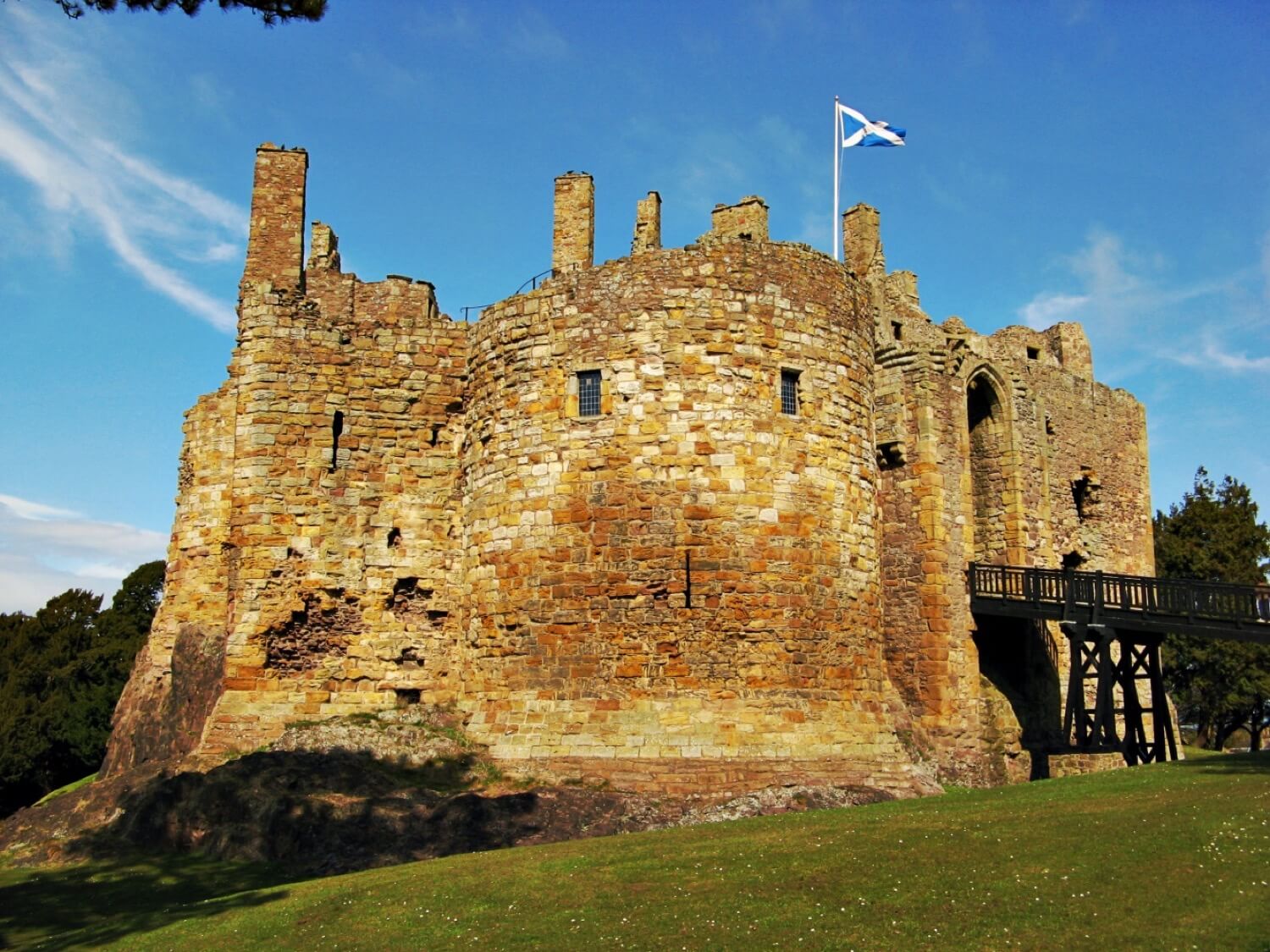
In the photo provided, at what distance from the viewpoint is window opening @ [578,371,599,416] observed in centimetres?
1959

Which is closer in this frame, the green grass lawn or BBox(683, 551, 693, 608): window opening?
the green grass lawn

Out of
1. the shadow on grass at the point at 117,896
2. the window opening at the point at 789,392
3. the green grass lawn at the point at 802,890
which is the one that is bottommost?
the shadow on grass at the point at 117,896

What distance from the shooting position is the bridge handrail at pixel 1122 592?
69.4ft

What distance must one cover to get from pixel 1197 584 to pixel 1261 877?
1264 centimetres

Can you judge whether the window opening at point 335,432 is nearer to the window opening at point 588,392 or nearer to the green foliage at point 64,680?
the window opening at point 588,392

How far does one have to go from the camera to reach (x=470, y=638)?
66.2 feet

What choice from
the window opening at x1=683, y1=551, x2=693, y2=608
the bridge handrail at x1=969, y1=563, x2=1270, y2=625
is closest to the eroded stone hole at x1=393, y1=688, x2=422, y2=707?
the window opening at x1=683, y1=551, x2=693, y2=608

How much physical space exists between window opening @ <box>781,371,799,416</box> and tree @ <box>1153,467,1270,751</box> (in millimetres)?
28231

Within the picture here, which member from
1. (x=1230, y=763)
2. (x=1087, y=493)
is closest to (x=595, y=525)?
(x=1230, y=763)

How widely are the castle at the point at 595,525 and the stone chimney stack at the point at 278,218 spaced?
50mm

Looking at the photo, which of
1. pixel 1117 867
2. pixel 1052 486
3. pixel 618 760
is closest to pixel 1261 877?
pixel 1117 867

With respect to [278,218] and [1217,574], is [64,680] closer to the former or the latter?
[278,218]

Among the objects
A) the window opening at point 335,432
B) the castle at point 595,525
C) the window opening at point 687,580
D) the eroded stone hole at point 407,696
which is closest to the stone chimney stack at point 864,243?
the castle at point 595,525

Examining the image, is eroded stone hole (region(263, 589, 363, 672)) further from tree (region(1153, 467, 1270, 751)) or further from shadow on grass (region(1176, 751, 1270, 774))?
tree (region(1153, 467, 1270, 751))
